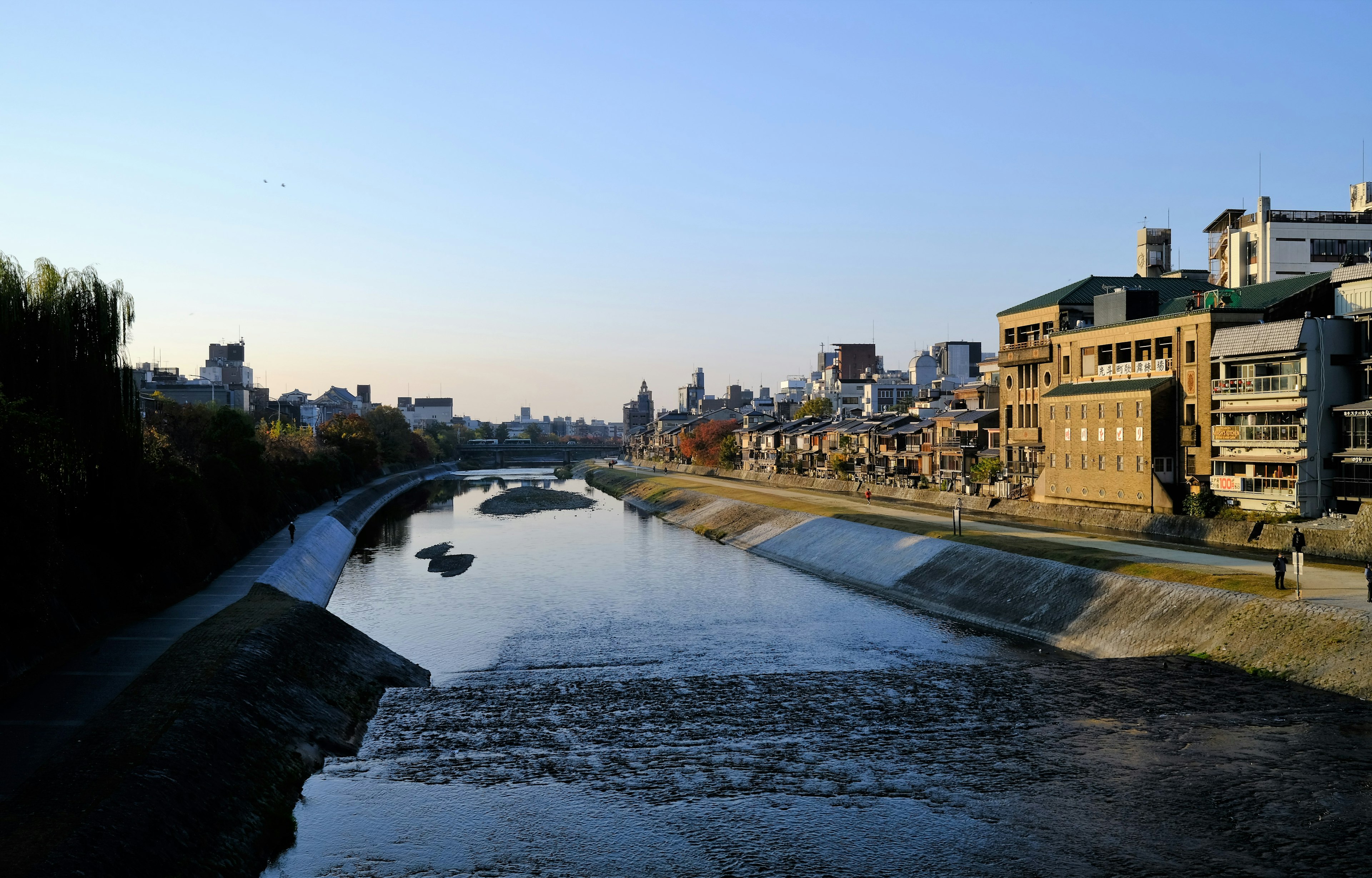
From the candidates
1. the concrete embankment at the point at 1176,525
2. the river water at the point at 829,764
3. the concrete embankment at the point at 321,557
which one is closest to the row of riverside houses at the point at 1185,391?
the concrete embankment at the point at 1176,525

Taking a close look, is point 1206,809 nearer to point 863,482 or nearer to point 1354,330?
point 1354,330

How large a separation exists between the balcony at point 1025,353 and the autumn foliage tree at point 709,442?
280 ft

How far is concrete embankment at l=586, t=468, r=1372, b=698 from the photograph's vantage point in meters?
32.8

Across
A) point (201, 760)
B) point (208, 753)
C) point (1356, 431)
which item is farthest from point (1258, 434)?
point (201, 760)

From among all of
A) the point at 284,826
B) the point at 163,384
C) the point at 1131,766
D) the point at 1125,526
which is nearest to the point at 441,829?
the point at 284,826

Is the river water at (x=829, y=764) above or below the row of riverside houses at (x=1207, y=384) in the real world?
below

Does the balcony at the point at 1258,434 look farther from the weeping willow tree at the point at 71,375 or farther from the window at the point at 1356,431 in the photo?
the weeping willow tree at the point at 71,375

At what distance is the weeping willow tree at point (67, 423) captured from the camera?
30.8 m

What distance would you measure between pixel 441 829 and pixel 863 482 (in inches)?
3650

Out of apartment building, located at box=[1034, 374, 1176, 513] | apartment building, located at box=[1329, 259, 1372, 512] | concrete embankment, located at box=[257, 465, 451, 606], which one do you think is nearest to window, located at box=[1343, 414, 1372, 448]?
apartment building, located at box=[1329, 259, 1372, 512]

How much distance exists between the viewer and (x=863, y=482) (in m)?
112

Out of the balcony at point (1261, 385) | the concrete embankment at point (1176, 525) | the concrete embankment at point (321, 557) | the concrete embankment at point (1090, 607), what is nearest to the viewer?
the concrete embankment at point (1090, 607)

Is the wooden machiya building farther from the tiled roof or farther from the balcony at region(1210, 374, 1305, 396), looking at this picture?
the tiled roof

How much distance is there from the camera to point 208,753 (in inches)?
942
